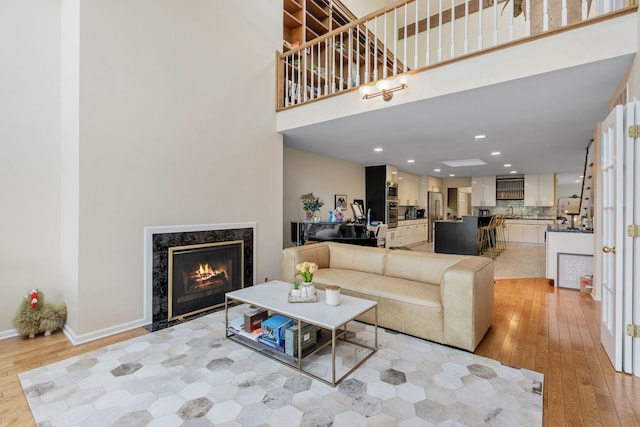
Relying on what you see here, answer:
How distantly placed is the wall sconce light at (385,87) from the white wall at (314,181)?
2377 mm

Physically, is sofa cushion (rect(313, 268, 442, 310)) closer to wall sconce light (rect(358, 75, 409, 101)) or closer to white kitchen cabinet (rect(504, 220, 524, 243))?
wall sconce light (rect(358, 75, 409, 101))

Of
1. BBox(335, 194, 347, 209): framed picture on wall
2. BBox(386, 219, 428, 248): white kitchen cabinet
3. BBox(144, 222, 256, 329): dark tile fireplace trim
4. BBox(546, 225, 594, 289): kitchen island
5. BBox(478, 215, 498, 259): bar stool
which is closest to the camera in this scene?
BBox(144, 222, 256, 329): dark tile fireplace trim

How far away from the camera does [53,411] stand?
1680mm

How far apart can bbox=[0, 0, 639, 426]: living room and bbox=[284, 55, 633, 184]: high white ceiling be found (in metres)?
0.68

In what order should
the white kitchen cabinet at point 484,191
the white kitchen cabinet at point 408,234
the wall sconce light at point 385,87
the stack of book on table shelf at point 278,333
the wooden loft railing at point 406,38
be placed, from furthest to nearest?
1. the white kitchen cabinet at point 484,191
2. the white kitchen cabinet at point 408,234
3. the wall sconce light at point 385,87
4. the wooden loft railing at point 406,38
5. the stack of book on table shelf at point 278,333

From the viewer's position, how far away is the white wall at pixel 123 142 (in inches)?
102

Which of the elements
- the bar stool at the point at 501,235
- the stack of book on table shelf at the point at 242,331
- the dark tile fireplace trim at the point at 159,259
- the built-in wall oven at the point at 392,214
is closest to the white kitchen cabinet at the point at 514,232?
the bar stool at the point at 501,235

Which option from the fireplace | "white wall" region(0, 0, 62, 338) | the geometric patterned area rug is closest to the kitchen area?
the geometric patterned area rug

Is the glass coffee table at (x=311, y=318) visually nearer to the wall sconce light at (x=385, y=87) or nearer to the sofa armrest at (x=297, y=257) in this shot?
the sofa armrest at (x=297, y=257)

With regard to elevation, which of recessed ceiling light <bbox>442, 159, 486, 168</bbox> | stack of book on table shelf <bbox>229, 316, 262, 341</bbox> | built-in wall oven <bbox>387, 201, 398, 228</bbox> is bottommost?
stack of book on table shelf <bbox>229, 316, 262, 341</bbox>

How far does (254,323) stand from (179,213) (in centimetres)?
154

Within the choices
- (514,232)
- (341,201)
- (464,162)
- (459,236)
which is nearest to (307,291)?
(341,201)

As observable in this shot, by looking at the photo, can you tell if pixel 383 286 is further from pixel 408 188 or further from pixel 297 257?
pixel 408 188

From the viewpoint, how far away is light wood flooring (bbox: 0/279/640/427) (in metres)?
1.69
